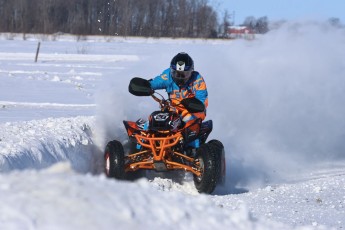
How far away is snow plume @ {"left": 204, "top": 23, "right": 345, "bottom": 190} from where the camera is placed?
13.3 metres

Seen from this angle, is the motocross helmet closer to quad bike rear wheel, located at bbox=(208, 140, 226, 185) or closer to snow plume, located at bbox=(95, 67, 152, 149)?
quad bike rear wheel, located at bbox=(208, 140, 226, 185)

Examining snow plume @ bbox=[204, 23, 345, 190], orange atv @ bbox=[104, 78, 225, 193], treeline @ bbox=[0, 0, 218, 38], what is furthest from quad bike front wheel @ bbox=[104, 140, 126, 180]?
treeline @ bbox=[0, 0, 218, 38]

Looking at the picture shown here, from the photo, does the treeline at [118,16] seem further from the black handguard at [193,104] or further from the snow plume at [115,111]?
the black handguard at [193,104]

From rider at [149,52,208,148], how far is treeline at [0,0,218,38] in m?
19.1

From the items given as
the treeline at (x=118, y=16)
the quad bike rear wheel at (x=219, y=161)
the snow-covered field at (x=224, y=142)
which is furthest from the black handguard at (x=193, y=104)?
the treeline at (x=118, y=16)

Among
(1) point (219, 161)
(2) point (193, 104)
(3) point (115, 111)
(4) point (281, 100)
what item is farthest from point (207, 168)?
(4) point (281, 100)

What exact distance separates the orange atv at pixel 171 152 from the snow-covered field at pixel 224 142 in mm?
288

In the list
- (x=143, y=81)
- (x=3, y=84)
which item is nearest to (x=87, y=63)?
(x=3, y=84)

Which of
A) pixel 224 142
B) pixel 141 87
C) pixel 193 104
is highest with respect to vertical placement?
pixel 141 87

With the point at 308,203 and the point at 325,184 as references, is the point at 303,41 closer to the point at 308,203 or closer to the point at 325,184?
the point at 325,184

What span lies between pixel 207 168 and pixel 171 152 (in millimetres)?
650

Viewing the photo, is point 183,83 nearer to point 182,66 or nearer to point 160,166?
point 182,66

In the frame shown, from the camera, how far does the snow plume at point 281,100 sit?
13.3 m

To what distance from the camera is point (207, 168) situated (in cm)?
912
